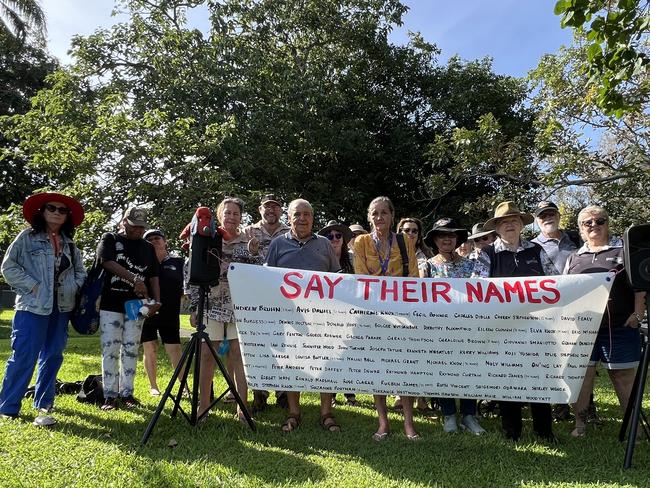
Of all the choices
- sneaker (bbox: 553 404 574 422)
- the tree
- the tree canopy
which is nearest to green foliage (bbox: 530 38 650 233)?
the tree canopy

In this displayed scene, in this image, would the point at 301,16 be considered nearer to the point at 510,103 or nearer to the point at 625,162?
the point at 510,103

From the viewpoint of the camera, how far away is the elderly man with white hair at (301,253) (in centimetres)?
479

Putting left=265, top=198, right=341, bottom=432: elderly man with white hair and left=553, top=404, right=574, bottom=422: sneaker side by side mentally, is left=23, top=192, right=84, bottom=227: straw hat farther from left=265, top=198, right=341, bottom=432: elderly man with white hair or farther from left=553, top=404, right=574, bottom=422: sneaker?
left=553, top=404, right=574, bottom=422: sneaker

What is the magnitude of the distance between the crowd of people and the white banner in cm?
43

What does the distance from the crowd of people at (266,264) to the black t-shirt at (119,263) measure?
0.03 ft

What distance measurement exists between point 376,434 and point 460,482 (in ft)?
3.57

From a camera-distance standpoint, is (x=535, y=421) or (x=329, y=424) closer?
(x=535, y=421)

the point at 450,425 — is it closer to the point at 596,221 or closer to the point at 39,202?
the point at 596,221

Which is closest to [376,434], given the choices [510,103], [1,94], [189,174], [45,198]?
[45,198]

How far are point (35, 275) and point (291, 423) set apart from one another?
272 centimetres

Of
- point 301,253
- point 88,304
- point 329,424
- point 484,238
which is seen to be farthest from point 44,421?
point 484,238

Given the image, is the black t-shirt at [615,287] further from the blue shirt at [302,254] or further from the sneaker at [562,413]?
the blue shirt at [302,254]

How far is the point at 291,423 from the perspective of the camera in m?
4.75

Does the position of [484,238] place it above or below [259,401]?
above
